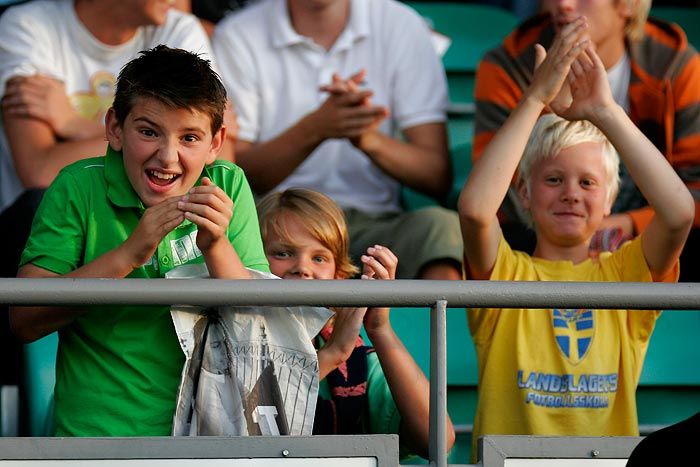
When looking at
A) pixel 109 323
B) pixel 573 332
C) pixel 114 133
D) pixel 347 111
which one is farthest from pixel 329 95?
pixel 109 323

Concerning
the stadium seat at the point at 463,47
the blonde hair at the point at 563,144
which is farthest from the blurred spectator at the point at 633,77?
the blonde hair at the point at 563,144

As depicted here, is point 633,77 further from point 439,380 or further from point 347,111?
point 439,380

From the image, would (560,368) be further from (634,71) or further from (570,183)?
(634,71)

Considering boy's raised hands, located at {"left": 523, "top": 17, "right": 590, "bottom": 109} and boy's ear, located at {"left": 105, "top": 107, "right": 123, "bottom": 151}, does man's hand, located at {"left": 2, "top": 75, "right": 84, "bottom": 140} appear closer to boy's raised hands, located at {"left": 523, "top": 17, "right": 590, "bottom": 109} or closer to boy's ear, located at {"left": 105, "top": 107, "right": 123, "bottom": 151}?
boy's ear, located at {"left": 105, "top": 107, "right": 123, "bottom": 151}

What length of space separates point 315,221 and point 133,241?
0.66m

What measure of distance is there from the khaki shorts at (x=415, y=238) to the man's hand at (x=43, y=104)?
0.86 m

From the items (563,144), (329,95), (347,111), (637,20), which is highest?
(637,20)

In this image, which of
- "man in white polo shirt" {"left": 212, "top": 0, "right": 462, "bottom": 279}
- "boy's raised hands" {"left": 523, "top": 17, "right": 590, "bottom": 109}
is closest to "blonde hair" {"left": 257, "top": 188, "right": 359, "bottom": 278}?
"boy's raised hands" {"left": 523, "top": 17, "right": 590, "bottom": 109}

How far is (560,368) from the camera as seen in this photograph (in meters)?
2.67

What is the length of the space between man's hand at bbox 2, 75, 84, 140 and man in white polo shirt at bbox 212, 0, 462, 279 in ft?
1.66

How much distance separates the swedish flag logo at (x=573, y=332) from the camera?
8.79 feet

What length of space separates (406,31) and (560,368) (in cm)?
175

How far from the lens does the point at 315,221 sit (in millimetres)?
2723

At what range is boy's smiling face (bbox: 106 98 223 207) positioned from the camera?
2.28m
